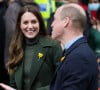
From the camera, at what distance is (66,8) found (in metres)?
4.18

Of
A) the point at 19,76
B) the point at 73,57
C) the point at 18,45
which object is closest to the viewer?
the point at 73,57

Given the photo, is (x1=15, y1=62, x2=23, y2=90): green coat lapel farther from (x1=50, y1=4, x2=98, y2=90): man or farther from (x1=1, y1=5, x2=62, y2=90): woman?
(x1=50, y1=4, x2=98, y2=90): man

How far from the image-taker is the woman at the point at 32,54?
521 cm

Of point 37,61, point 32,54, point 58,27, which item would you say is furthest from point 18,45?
point 58,27

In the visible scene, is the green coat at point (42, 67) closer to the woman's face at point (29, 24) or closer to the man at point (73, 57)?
the woman's face at point (29, 24)

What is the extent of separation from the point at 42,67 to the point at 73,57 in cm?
140

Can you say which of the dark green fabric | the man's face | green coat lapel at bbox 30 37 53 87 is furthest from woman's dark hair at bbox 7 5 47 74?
the dark green fabric

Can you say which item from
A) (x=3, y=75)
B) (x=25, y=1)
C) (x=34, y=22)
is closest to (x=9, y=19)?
(x=25, y=1)

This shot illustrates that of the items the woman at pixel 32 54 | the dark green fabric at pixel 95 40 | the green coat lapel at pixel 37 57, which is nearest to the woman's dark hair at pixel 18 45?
the woman at pixel 32 54

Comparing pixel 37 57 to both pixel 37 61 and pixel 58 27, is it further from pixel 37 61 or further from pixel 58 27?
pixel 58 27

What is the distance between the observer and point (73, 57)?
3.88 meters

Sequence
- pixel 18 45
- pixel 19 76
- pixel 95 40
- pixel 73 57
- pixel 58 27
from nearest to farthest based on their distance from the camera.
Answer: pixel 73 57 → pixel 58 27 → pixel 19 76 → pixel 18 45 → pixel 95 40

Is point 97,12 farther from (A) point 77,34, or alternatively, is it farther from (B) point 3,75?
(A) point 77,34

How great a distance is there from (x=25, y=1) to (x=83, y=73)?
3.57 meters
